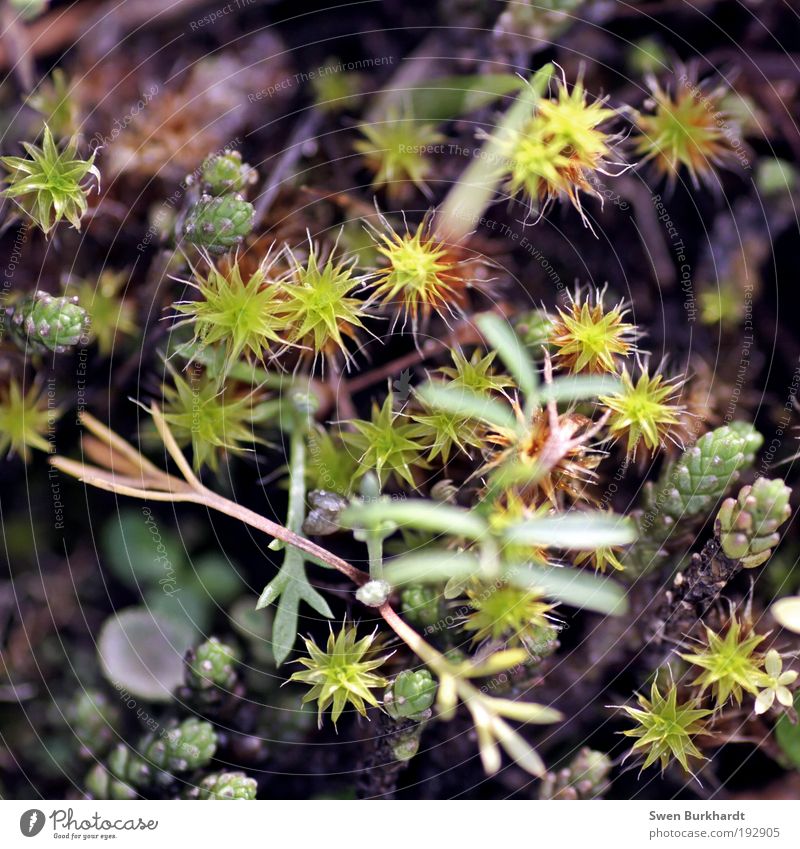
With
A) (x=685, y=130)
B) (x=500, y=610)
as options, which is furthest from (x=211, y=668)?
(x=685, y=130)

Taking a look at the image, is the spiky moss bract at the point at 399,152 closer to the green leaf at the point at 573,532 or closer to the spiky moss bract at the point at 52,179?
the spiky moss bract at the point at 52,179

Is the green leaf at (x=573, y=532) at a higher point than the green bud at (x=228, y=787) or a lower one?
higher

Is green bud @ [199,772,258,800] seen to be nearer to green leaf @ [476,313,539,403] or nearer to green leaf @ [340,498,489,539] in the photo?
green leaf @ [340,498,489,539]

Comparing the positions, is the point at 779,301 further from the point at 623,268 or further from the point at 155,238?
the point at 155,238

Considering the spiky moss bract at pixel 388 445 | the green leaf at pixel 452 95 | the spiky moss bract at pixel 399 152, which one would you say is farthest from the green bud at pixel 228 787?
the green leaf at pixel 452 95

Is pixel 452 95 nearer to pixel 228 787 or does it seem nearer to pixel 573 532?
pixel 573 532
